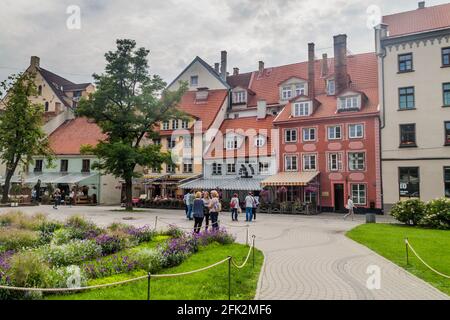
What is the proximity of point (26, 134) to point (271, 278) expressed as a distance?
36.8 meters

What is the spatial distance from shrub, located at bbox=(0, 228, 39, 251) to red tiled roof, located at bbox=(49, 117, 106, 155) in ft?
120

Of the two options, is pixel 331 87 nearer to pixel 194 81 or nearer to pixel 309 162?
pixel 309 162

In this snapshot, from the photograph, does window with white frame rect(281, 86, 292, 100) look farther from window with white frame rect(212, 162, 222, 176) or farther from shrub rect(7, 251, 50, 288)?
shrub rect(7, 251, 50, 288)

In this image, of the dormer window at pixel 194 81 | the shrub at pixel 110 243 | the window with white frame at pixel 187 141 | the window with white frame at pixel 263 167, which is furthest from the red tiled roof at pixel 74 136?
the shrub at pixel 110 243

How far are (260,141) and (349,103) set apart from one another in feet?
32.9

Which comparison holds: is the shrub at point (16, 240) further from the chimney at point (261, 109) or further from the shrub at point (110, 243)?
the chimney at point (261, 109)

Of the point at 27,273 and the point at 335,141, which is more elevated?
the point at 335,141

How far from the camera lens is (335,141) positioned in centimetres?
3641

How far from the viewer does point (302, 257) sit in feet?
39.9

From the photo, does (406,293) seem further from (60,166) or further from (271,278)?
(60,166)

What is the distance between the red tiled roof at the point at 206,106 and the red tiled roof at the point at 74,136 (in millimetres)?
9878

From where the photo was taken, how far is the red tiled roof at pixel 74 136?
49.3 metres

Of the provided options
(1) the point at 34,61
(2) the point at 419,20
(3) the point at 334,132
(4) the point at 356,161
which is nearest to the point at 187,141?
(3) the point at 334,132
